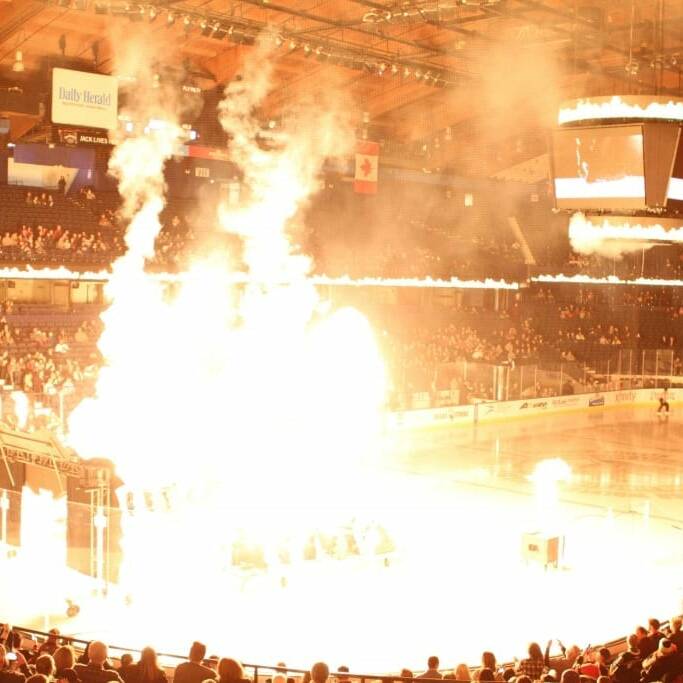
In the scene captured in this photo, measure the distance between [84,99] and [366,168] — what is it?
12462 millimetres

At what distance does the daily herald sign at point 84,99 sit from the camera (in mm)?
27703

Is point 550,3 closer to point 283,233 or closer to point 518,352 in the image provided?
point 283,233

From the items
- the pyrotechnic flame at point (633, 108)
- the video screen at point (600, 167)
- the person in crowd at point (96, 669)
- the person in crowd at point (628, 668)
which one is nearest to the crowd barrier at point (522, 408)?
the video screen at point (600, 167)

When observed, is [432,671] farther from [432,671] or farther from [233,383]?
[233,383]

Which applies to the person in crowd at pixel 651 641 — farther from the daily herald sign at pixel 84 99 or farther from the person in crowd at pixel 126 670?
the daily herald sign at pixel 84 99

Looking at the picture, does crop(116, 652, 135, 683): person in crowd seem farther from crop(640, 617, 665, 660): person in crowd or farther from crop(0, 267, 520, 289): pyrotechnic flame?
crop(0, 267, 520, 289): pyrotechnic flame

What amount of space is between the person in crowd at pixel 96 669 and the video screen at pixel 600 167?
9.67 m

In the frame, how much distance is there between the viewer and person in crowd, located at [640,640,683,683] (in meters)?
Result: 7.94

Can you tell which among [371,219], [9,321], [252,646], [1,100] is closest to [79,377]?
[9,321]

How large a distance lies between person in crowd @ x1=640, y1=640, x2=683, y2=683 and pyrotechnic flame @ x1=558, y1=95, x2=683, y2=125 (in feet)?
26.2

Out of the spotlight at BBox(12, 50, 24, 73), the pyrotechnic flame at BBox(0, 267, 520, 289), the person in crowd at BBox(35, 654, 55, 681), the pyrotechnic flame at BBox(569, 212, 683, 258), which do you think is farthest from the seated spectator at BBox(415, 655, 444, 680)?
the spotlight at BBox(12, 50, 24, 73)

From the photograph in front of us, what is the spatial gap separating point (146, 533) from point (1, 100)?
60.2ft

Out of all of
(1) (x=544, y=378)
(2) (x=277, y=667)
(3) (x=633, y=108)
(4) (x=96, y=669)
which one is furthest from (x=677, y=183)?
(1) (x=544, y=378)

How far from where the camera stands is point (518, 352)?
38.9m
